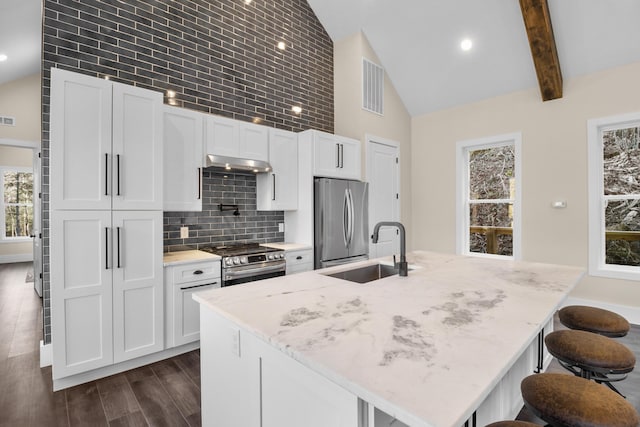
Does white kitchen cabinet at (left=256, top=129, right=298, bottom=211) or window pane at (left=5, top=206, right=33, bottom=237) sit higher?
white kitchen cabinet at (left=256, top=129, right=298, bottom=211)

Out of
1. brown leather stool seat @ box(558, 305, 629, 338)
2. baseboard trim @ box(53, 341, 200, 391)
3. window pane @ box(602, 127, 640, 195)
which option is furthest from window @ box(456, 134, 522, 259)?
baseboard trim @ box(53, 341, 200, 391)

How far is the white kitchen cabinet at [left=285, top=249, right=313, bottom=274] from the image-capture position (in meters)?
3.69

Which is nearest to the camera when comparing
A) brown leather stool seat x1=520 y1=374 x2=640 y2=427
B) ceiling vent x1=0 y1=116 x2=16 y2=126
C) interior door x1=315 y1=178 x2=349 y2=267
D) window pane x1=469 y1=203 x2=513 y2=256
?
brown leather stool seat x1=520 y1=374 x2=640 y2=427

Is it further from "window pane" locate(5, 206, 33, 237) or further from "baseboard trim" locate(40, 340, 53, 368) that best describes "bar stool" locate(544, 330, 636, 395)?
"window pane" locate(5, 206, 33, 237)

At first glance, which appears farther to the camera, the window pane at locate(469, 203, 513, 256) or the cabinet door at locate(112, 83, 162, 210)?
the window pane at locate(469, 203, 513, 256)

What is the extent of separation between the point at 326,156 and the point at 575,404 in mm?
3418

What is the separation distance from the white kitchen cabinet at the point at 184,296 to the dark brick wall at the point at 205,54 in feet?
2.03

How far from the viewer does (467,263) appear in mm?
2508

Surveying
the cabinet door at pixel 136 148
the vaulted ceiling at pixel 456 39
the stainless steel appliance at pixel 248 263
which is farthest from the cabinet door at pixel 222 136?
the vaulted ceiling at pixel 456 39

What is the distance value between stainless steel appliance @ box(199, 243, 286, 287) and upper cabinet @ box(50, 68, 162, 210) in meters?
0.80

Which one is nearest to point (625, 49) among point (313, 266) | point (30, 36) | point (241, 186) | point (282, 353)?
point (313, 266)

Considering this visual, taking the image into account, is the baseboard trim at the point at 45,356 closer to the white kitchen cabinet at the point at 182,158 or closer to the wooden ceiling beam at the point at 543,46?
the white kitchen cabinet at the point at 182,158

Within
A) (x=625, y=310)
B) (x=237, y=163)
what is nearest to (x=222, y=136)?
(x=237, y=163)

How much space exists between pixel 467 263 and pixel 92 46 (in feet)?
11.9
